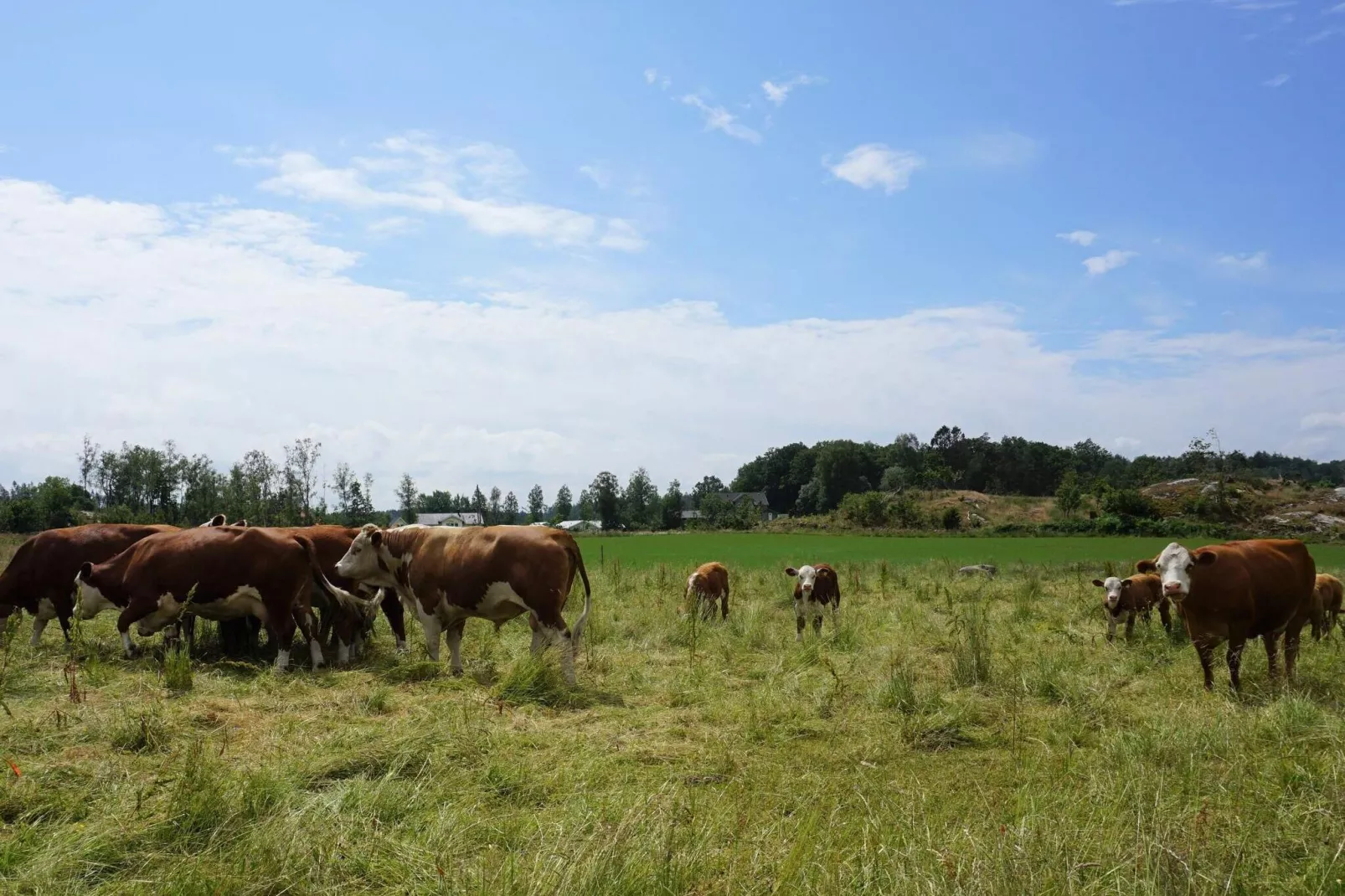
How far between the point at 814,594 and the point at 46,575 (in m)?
12.9

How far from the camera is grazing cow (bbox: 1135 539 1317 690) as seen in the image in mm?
9797

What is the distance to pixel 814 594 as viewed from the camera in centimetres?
1619

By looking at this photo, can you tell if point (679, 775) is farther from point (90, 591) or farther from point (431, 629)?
point (90, 591)

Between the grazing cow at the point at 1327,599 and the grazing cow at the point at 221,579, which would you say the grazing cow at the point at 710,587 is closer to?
the grazing cow at the point at 221,579

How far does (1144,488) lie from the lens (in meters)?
87.3

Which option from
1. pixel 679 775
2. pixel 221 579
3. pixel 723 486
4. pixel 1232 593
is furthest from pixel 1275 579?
pixel 723 486

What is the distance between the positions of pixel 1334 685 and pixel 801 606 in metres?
8.17

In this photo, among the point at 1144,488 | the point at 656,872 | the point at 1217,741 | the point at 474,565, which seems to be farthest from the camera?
the point at 1144,488

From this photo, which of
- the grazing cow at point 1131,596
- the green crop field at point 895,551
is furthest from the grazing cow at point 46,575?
the green crop field at point 895,551

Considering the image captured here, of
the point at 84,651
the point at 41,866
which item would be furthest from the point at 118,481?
the point at 41,866

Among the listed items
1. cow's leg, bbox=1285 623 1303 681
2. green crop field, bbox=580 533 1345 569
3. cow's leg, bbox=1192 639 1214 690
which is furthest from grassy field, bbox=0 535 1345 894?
green crop field, bbox=580 533 1345 569

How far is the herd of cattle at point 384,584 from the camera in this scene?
32.8 feet

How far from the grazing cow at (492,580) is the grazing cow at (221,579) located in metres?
0.89

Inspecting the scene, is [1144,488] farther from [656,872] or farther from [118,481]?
[118,481]
